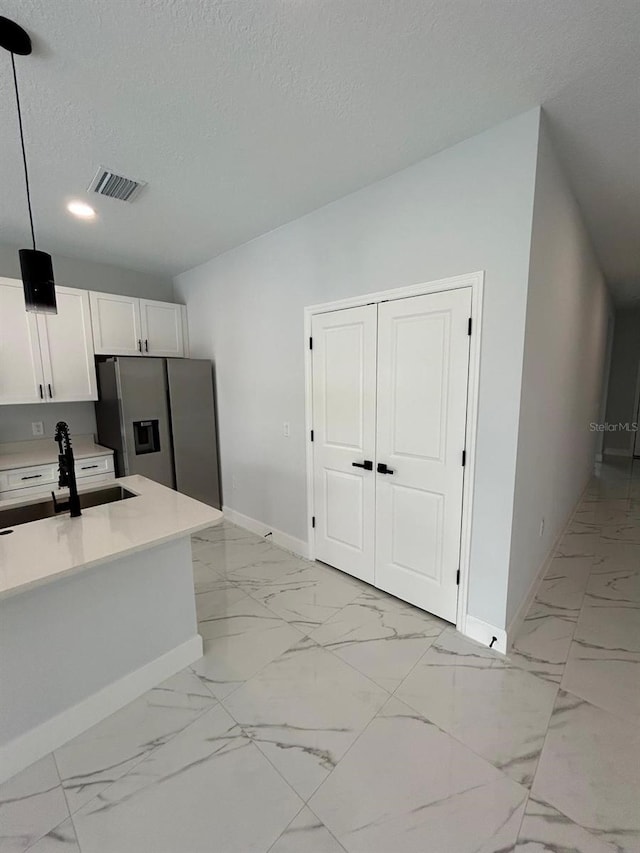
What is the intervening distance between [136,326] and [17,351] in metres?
1.04

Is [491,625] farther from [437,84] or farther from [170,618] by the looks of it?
[437,84]

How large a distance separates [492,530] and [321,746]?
1.32 m

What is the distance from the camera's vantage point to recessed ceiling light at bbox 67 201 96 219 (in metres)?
2.48

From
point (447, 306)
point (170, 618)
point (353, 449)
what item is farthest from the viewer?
point (353, 449)

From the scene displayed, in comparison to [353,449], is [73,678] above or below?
below

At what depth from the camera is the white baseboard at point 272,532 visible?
10.3 ft

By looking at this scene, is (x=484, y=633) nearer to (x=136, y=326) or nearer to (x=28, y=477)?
(x=28, y=477)

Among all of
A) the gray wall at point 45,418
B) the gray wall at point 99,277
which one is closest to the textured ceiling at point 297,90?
the gray wall at point 99,277

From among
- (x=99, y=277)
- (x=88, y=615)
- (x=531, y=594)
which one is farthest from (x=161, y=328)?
(x=531, y=594)

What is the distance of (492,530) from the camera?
1976mm

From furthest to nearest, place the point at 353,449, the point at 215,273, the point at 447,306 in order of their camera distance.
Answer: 1. the point at 215,273
2. the point at 353,449
3. the point at 447,306

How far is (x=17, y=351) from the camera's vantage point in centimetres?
311

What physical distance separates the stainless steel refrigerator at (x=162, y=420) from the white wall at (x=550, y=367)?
3.03m

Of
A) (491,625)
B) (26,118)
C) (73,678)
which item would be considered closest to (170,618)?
(73,678)
